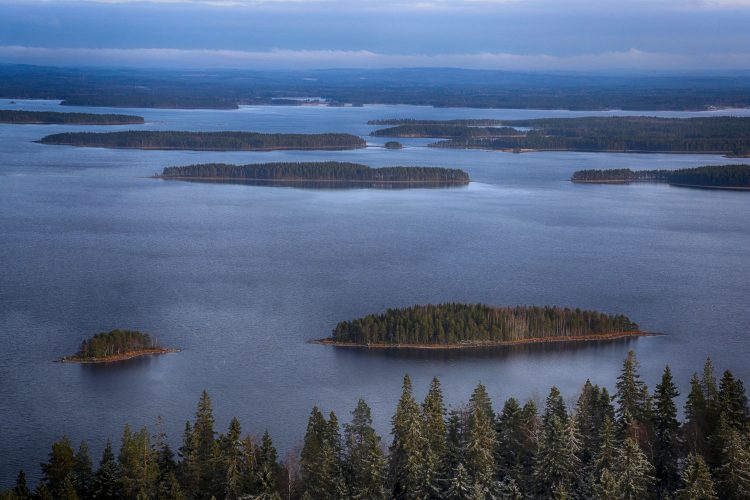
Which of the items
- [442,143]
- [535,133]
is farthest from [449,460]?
[535,133]

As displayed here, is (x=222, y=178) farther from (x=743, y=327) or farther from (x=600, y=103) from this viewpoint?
(x=600, y=103)

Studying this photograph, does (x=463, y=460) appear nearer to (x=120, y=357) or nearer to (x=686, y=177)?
(x=120, y=357)

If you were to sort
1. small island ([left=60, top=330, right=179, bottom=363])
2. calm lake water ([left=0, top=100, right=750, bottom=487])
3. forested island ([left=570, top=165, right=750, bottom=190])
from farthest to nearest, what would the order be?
1. forested island ([left=570, top=165, right=750, bottom=190])
2. small island ([left=60, top=330, right=179, bottom=363])
3. calm lake water ([left=0, top=100, right=750, bottom=487])

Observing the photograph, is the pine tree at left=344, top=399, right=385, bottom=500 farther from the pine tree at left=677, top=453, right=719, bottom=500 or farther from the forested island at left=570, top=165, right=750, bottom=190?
the forested island at left=570, top=165, right=750, bottom=190

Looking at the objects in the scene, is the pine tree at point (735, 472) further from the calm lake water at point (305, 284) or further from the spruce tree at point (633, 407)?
the calm lake water at point (305, 284)

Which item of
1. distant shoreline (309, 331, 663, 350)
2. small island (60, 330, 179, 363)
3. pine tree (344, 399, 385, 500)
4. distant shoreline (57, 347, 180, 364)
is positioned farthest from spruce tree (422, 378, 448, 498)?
small island (60, 330, 179, 363)
